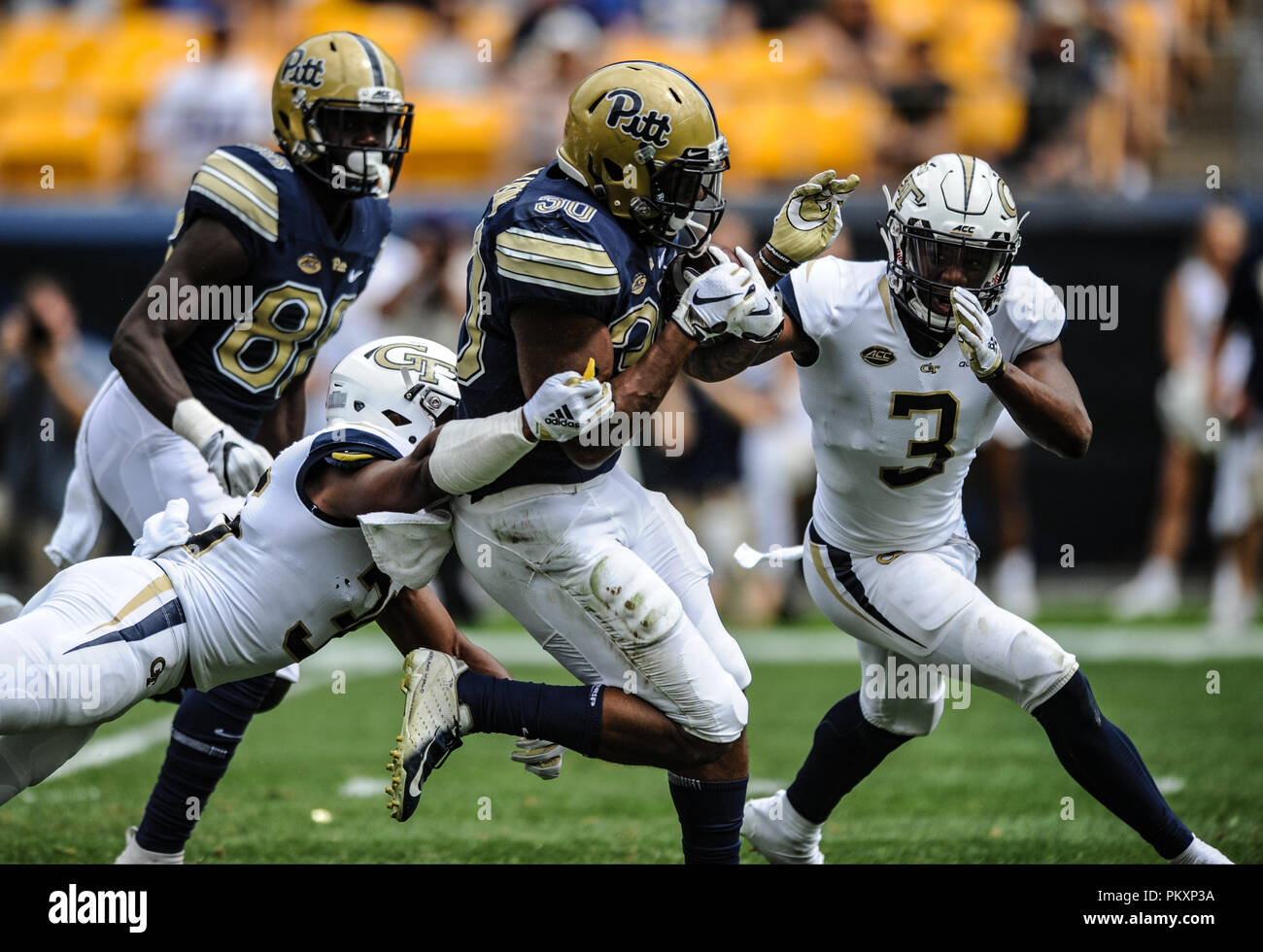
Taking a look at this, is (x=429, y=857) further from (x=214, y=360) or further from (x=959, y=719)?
(x=959, y=719)

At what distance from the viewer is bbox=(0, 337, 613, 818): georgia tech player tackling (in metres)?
3.32

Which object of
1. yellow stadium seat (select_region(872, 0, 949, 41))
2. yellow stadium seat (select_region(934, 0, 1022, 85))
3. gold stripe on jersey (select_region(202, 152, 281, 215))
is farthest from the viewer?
yellow stadium seat (select_region(872, 0, 949, 41))

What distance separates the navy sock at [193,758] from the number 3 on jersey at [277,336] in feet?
2.72

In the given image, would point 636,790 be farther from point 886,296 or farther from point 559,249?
point 559,249

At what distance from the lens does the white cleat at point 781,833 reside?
4.12m

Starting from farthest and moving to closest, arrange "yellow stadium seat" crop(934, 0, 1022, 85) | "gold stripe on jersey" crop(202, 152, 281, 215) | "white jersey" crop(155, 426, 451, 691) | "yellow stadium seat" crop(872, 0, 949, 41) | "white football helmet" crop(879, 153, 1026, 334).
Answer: "yellow stadium seat" crop(872, 0, 949, 41)
"yellow stadium seat" crop(934, 0, 1022, 85)
"gold stripe on jersey" crop(202, 152, 281, 215)
"white football helmet" crop(879, 153, 1026, 334)
"white jersey" crop(155, 426, 451, 691)

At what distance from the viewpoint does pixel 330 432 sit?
11.7 feet

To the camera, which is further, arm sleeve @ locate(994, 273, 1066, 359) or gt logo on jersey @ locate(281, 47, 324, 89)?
gt logo on jersey @ locate(281, 47, 324, 89)

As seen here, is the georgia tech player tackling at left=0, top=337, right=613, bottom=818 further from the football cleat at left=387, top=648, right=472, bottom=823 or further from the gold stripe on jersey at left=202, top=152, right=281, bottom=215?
the gold stripe on jersey at left=202, top=152, right=281, bottom=215

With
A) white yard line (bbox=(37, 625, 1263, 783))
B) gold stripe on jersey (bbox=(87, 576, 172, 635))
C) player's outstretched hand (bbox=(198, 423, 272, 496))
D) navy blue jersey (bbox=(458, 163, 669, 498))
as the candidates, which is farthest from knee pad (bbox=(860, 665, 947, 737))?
white yard line (bbox=(37, 625, 1263, 783))

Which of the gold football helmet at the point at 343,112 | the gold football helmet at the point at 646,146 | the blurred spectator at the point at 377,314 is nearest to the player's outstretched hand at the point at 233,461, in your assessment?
the gold football helmet at the point at 343,112

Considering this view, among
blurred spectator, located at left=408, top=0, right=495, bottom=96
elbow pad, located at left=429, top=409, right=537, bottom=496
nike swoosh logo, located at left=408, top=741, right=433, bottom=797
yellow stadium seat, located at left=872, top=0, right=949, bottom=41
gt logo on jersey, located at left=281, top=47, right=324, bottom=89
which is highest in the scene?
yellow stadium seat, located at left=872, top=0, right=949, bottom=41

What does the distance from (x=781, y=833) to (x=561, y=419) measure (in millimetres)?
1497

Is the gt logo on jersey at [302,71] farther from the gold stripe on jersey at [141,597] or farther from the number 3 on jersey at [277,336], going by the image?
the gold stripe on jersey at [141,597]
